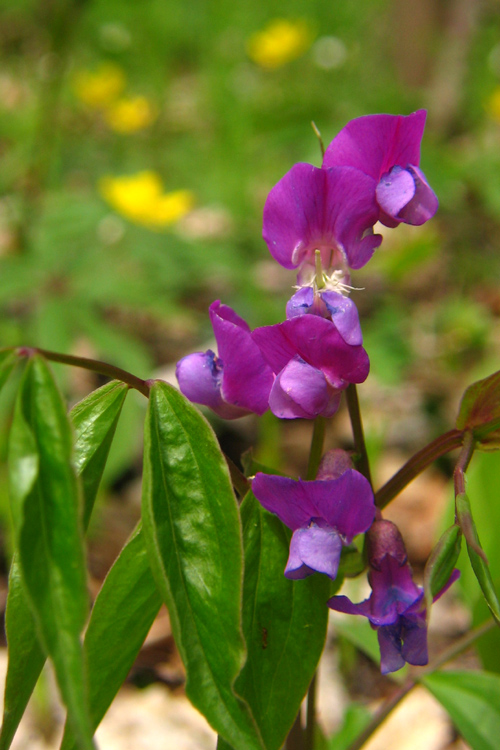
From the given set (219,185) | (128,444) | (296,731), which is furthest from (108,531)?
(219,185)

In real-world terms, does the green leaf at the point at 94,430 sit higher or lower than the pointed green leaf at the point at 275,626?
higher

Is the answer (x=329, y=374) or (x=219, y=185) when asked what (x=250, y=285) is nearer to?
(x=219, y=185)

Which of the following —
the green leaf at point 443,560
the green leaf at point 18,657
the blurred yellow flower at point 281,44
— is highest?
the blurred yellow flower at point 281,44

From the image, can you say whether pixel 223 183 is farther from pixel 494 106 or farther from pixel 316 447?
pixel 316 447

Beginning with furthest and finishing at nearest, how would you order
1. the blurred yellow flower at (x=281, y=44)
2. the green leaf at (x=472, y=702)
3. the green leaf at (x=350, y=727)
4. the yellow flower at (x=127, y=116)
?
1. the blurred yellow flower at (x=281, y=44)
2. the yellow flower at (x=127, y=116)
3. the green leaf at (x=350, y=727)
4. the green leaf at (x=472, y=702)

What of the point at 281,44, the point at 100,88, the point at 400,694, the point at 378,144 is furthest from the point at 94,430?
the point at 281,44

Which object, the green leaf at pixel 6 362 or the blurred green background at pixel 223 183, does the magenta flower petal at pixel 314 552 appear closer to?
the green leaf at pixel 6 362

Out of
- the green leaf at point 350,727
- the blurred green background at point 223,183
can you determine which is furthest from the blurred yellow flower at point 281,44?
the green leaf at point 350,727
